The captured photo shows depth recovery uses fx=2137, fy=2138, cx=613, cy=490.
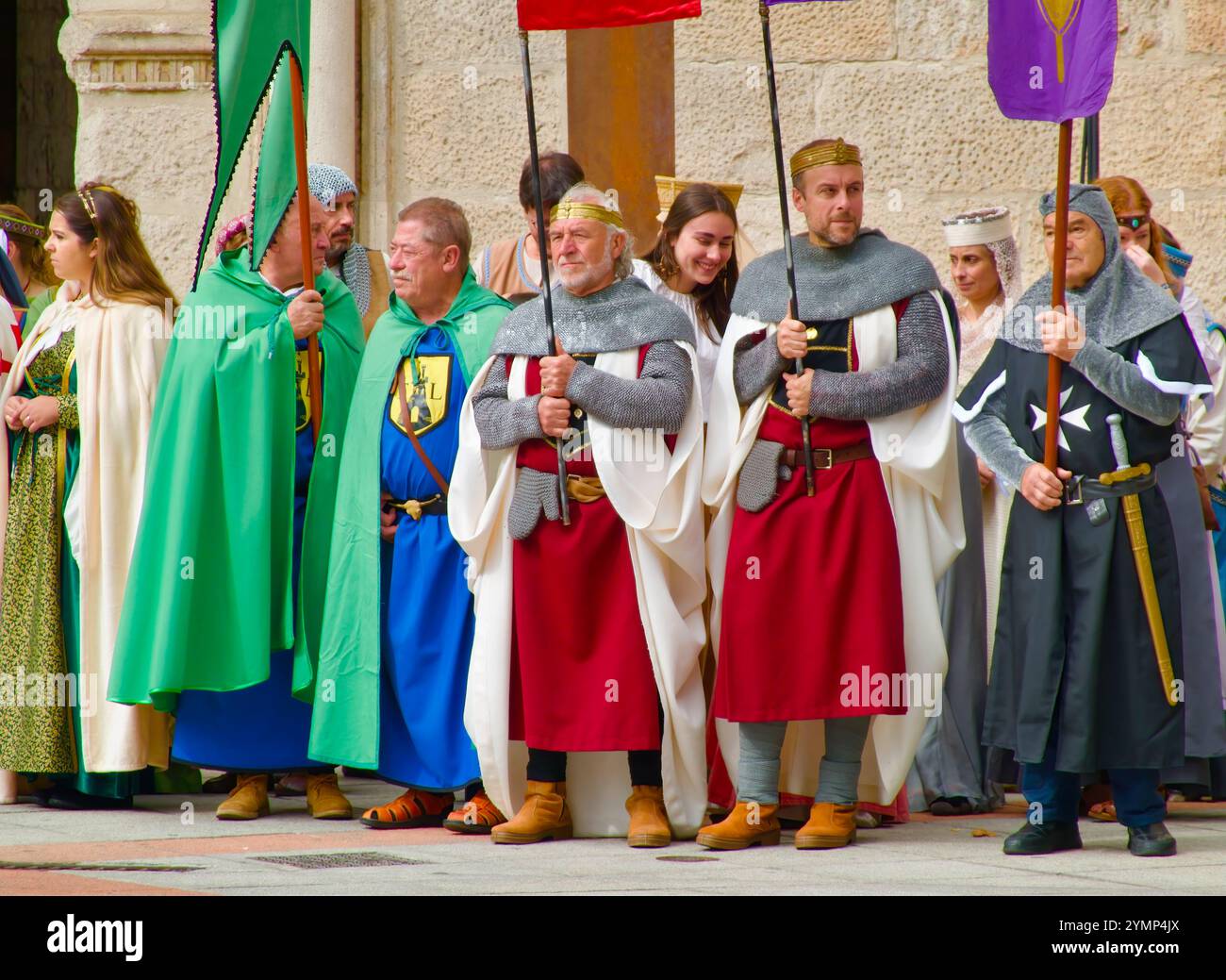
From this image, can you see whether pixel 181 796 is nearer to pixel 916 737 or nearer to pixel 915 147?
pixel 916 737

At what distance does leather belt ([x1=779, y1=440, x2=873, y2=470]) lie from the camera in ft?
20.8

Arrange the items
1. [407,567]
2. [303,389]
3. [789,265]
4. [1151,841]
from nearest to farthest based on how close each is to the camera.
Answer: [1151,841]
[789,265]
[407,567]
[303,389]

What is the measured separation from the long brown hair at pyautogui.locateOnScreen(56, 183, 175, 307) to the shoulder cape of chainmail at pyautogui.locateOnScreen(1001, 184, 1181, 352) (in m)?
3.24

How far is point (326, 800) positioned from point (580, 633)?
1.27m

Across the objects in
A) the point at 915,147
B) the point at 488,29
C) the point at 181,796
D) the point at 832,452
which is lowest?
the point at 181,796

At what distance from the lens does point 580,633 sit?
21.0ft

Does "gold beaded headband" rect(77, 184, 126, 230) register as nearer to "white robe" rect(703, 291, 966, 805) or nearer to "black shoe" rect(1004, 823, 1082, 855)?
"white robe" rect(703, 291, 966, 805)

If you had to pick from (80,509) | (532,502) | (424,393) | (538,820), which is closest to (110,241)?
(80,509)

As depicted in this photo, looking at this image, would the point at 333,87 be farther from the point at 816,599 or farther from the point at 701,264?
the point at 816,599

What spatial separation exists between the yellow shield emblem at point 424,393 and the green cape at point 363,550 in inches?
1.5

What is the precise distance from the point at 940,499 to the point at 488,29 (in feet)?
15.5

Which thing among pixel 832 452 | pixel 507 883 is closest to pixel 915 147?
pixel 832 452

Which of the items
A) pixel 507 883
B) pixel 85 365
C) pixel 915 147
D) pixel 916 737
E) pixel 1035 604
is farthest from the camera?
pixel 915 147

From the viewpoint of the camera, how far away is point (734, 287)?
275 inches
